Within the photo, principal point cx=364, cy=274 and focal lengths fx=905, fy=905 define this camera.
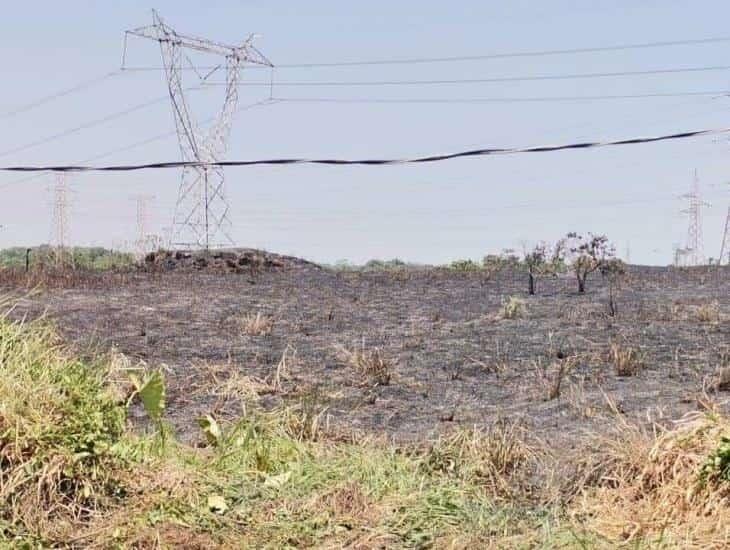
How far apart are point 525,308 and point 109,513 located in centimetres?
771

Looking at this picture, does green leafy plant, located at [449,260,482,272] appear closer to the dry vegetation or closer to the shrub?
the shrub

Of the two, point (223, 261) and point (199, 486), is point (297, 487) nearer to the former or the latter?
point (199, 486)

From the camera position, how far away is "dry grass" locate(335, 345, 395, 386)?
664 centimetres

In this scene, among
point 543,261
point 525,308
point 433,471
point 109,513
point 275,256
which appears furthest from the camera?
point 275,256

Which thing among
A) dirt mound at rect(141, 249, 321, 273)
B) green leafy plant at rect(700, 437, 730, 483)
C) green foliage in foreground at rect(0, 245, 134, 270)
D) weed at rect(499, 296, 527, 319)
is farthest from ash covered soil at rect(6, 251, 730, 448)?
green foliage in foreground at rect(0, 245, 134, 270)

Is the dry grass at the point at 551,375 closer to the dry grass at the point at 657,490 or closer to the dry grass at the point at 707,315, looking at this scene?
the dry grass at the point at 657,490

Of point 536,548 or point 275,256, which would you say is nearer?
point 536,548

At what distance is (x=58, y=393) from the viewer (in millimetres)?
4129

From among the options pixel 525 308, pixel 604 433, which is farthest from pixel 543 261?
pixel 604 433

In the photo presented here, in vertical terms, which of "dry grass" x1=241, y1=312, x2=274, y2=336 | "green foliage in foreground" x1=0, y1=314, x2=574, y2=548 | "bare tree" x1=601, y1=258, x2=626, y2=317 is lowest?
"green foliage in foreground" x1=0, y1=314, x2=574, y2=548

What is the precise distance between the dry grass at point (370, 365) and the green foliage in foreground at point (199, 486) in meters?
2.00

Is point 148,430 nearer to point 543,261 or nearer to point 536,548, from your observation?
point 536,548

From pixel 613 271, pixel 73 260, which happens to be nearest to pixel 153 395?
pixel 613 271

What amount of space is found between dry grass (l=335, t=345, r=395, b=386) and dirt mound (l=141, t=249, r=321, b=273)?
12393 mm
